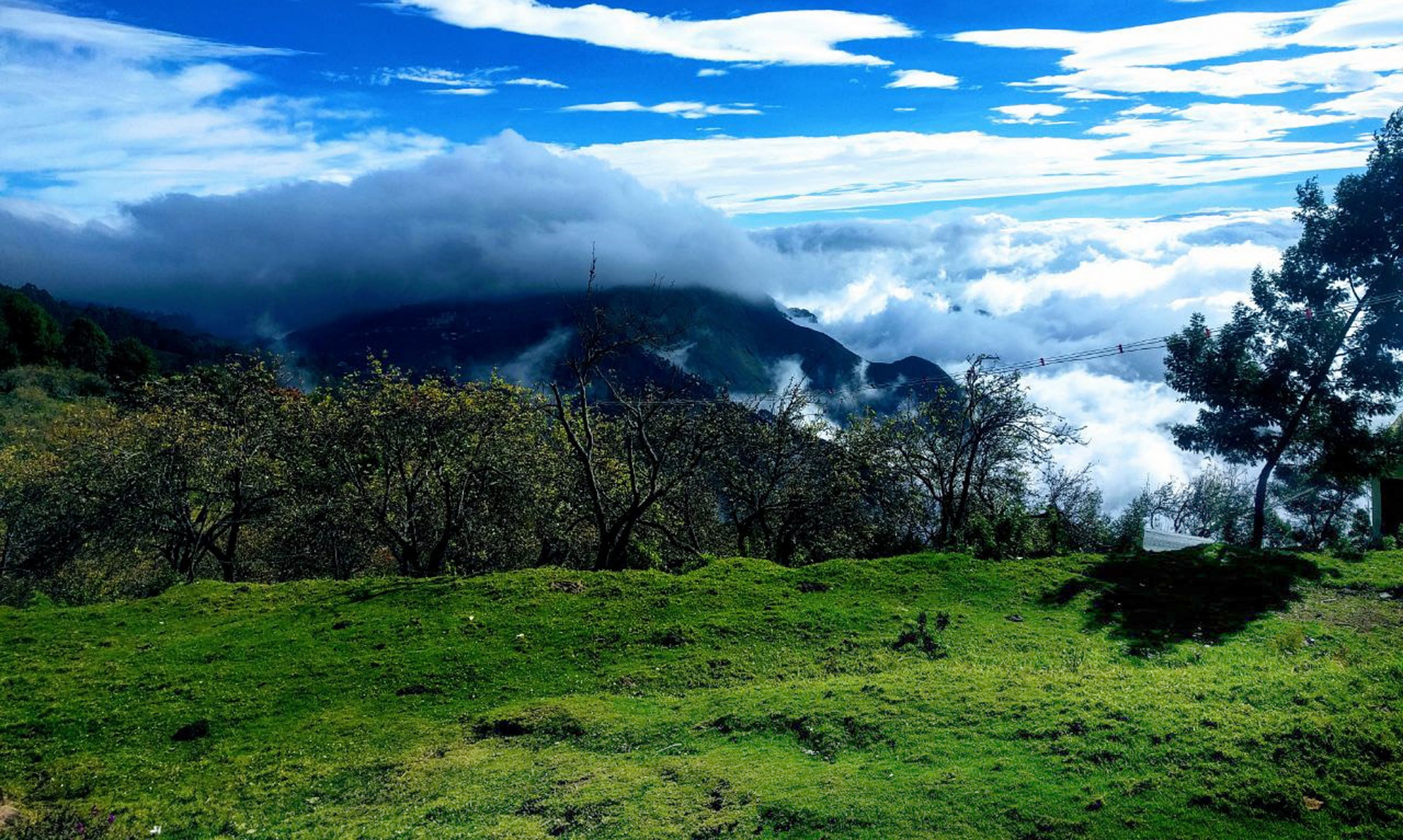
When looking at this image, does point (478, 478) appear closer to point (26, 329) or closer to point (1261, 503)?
point (1261, 503)

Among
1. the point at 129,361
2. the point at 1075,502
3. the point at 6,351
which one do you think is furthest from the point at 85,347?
the point at 1075,502

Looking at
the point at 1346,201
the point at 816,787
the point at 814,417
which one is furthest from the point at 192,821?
the point at 1346,201

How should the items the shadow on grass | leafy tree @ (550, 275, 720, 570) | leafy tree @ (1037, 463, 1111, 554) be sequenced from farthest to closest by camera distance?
1. leafy tree @ (1037, 463, 1111, 554)
2. leafy tree @ (550, 275, 720, 570)
3. the shadow on grass

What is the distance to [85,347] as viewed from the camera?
4104 inches

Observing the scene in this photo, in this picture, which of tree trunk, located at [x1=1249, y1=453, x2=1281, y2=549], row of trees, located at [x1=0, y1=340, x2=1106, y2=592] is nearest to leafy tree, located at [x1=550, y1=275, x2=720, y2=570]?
row of trees, located at [x1=0, y1=340, x2=1106, y2=592]

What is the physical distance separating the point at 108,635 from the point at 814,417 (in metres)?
24.1

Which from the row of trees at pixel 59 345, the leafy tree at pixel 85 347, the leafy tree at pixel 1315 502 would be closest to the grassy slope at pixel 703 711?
the leafy tree at pixel 1315 502

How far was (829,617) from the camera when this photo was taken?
1725cm

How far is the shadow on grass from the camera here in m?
16.1

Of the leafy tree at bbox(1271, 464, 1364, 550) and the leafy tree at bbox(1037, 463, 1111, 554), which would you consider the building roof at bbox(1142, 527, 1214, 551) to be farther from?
the leafy tree at bbox(1271, 464, 1364, 550)

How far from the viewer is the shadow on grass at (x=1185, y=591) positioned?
16094mm

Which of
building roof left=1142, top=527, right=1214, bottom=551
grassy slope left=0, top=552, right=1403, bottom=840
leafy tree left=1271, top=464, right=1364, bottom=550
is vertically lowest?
leafy tree left=1271, top=464, right=1364, bottom=550

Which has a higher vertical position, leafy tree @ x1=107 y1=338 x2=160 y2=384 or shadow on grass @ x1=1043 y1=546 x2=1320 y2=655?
leafy tree @ x1=107 y1=338 x2=160 y2=384

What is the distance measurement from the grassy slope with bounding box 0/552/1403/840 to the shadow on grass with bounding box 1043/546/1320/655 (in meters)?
0.43
